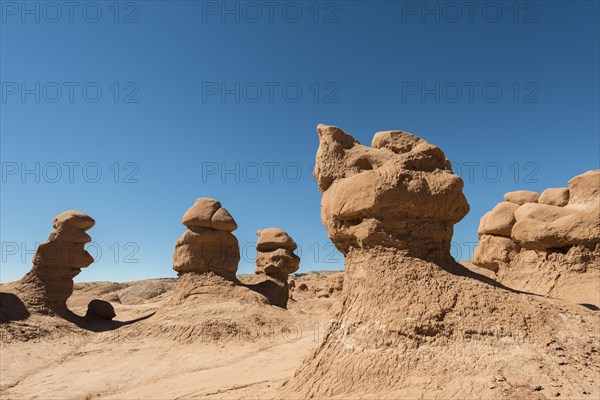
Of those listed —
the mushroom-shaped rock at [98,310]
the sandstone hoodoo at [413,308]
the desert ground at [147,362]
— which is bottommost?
the desert ground at [147,362]

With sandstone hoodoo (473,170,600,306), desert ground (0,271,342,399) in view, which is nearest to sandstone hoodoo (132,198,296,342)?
desert ground (0,271,342,399)

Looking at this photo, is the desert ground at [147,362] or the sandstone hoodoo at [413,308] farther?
the desert ground at [147,362]

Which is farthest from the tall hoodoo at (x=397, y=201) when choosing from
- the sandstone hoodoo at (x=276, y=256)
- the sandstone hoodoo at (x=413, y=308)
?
the sandstone hoodoo at (x=276, y=256)

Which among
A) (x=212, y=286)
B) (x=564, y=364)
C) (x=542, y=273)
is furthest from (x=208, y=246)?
(x=564, y=364)

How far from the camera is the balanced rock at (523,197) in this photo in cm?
1377

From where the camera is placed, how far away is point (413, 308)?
5.44 meters

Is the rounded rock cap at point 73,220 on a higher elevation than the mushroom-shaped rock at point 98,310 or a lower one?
higher

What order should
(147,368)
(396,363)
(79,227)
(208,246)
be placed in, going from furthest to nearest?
(79,227)
(208,246)
(147,368)
(396,363)

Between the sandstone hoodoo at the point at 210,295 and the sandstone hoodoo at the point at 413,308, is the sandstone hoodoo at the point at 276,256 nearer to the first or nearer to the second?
the sandstone hoodoo at the point at 210,295

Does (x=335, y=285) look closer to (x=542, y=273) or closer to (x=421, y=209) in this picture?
(x=542, y=273)

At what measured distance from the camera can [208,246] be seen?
51.2ft

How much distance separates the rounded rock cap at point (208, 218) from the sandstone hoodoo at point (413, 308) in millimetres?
9265

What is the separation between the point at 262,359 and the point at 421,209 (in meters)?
5.51

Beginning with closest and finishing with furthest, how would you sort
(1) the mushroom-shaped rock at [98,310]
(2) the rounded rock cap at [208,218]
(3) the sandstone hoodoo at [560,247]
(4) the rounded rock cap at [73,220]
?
(3) the sandstone hoodoo at [560,247], (2) the rounded rock cap at [208,218], (4) the rounded rock cap at [73,220], (1) the mushroom-shaped rock at [98,310]
